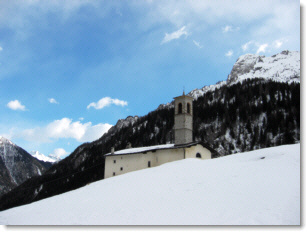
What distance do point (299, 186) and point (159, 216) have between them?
4990mm

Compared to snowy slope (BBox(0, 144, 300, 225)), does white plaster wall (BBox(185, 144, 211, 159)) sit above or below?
above

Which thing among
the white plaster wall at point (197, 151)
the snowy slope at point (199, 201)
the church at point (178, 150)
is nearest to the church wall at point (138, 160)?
the church at point (178, 150)

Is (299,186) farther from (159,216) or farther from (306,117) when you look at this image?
(159,216)

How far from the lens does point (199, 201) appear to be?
9.91 meters

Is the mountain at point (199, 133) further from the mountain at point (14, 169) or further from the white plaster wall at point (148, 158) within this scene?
the white plaster wall at point (148, 158)

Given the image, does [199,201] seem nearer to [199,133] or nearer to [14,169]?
[199,133]

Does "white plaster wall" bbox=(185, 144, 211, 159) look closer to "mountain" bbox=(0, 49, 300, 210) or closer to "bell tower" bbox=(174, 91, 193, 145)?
"bell tower" bbox=(174, 91, 193, 145)

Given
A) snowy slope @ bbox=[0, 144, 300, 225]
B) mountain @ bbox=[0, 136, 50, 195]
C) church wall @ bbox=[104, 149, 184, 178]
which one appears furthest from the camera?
mountain @ bbox=[0, 136, 50, 195]

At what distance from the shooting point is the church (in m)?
29.0

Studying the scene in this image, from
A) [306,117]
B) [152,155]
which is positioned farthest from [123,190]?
[152,155]

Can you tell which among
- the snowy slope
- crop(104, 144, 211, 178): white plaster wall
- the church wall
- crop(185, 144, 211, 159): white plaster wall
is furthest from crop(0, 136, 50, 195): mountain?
the snowy slope

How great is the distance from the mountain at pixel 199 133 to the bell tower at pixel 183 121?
24.2 meters

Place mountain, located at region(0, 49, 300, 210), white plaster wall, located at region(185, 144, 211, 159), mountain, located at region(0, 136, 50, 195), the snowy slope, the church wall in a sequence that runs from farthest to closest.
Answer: mountain, located at region(0, 136, 50, 195) < mountain, located at region(0, 49, 300, 210) < the church wall < white plaster wall, located at region(185, 144, 211, 159) < the snowy slope

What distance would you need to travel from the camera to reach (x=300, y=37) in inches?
422
